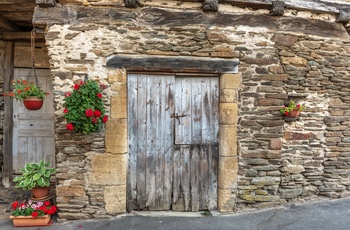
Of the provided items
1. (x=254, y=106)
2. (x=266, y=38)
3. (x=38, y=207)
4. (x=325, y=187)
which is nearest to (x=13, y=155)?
(x=38, y=207)

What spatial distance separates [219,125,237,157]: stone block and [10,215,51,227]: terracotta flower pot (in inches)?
102

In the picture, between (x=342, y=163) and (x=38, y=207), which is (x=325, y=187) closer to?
(x=342, y=163)

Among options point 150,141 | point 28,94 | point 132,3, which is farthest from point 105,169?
point 132,3

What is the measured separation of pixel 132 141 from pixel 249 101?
181cm

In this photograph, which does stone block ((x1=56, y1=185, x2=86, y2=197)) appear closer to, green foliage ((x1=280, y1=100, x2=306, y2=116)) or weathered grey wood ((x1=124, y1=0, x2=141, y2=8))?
weathered grey wood ((x1=124, y1=0, x2=141, y2=8))

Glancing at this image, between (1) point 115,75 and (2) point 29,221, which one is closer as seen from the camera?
(2) point 29,221

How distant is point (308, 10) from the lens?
13.1 ft

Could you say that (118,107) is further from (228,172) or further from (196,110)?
(228,172)

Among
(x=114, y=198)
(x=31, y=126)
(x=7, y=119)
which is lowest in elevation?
(x=114, y=198)

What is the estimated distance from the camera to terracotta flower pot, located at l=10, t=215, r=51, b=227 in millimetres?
3424

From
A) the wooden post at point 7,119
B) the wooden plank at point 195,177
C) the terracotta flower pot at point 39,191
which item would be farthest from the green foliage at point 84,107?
the wooden post at point 7,119

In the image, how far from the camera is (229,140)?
12.6 feet

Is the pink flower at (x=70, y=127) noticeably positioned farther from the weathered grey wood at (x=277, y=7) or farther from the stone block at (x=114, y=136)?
the weathered grey wood at (x=277, y=7)

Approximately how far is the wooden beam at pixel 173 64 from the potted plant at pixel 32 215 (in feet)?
6.92
